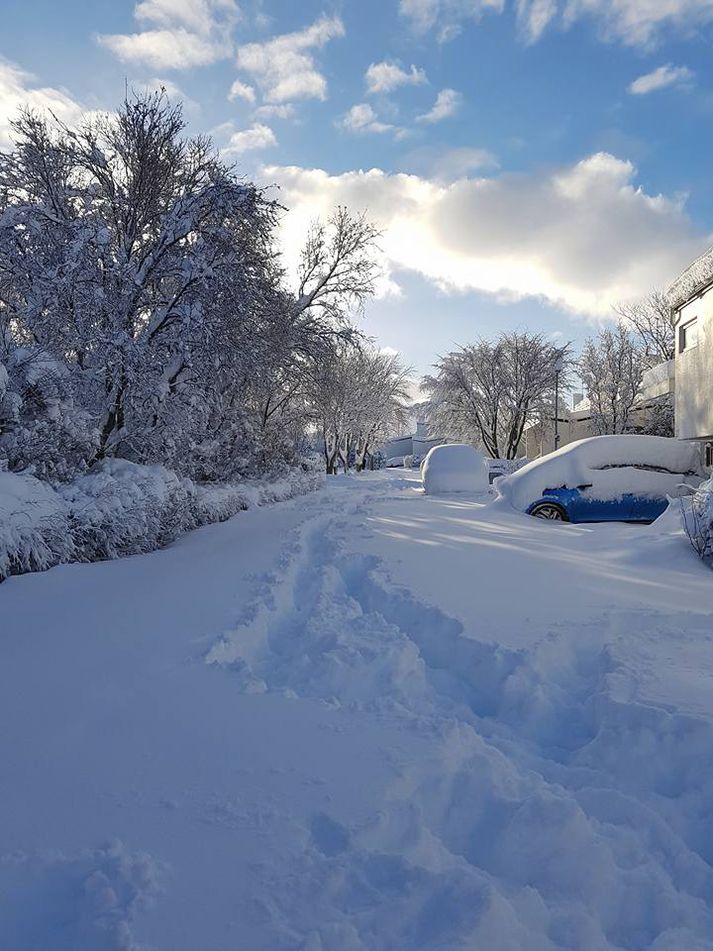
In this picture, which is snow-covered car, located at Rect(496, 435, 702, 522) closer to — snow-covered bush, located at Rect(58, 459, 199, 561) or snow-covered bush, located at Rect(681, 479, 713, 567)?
snow-covered bush, located at Rect(681, 479, 713, 567)

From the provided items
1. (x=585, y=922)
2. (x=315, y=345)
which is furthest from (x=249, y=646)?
(x=315, y=345)

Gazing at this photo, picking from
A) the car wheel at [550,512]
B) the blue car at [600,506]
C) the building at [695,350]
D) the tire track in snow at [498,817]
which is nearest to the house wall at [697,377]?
the building at [695,350]

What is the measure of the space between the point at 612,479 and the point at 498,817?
8.12m

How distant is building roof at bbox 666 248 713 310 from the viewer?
11344 millimetres

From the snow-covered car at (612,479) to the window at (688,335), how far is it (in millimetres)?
4399

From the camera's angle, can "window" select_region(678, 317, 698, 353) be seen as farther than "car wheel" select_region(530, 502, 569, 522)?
Yes

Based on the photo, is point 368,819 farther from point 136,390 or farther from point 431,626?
point 136,390

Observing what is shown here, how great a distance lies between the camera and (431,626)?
12.9 ft

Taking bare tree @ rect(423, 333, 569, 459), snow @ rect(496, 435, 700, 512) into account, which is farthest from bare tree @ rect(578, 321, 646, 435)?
snow @ rect(496, 435, 700, 512)

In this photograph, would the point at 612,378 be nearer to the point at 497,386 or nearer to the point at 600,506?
the point at 497,386

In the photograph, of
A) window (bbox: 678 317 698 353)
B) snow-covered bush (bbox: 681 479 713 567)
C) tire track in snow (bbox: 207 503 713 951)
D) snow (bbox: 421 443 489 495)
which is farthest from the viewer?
snow (bbox: 421 443 489 495)

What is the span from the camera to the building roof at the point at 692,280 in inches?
447

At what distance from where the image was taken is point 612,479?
30.0 ft

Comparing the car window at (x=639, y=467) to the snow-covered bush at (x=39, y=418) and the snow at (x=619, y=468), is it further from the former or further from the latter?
the snow-covered bush at (x=39, y=418)
